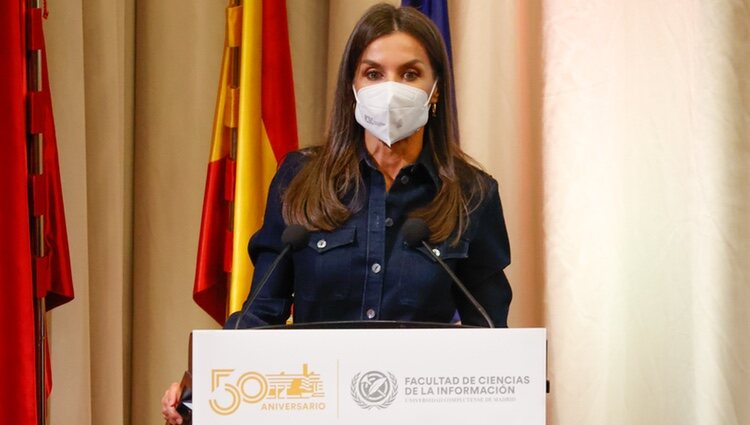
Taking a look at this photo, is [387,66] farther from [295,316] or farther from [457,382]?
[457,382]

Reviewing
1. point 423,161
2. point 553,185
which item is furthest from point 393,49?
point 553,185

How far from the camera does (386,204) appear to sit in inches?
84.7

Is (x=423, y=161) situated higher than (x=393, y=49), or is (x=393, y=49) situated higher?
(x=393, y=49)

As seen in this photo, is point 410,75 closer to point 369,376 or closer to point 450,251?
point 450,251

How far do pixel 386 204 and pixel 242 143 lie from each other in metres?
1.16

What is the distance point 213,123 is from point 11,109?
90 cm

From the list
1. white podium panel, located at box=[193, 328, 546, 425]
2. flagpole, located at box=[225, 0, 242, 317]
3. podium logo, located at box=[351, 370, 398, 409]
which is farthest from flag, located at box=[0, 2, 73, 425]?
podium logo, located at box=[351, 370, 398, 409]

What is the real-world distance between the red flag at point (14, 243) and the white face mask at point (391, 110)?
88 centimetres

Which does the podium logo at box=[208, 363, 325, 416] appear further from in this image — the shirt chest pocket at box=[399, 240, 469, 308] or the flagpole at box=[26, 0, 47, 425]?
the flagpole at box=[26, 0, 47, 425]

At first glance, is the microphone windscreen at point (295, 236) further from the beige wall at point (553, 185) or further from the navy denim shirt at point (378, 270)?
the beige wall at point (553, 185)

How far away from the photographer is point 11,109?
8.06 ft

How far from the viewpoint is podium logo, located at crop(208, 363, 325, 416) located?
1445mm

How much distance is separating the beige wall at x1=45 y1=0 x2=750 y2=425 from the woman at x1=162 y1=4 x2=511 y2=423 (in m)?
0.95

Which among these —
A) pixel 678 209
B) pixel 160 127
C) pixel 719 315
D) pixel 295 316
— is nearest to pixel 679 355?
pixel 719 315
